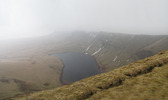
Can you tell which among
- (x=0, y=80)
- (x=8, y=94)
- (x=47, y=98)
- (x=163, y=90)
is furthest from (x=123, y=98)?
(x=0, y=80)

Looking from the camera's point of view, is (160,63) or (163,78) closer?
(163,78)

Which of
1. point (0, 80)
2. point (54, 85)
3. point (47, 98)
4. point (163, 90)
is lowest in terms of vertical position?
point (54, 85)

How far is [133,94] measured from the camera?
18.6 meters

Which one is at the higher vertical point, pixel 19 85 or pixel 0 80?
pixel 0 80

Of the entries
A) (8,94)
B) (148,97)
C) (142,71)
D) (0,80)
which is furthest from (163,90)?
(0,80)

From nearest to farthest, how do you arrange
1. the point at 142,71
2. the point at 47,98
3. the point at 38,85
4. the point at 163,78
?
the point at 163,78, the point at 47,98, the point at 142,71, the point at 38,85

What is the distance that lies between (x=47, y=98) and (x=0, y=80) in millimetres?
164840

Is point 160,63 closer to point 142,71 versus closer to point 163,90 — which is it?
point 142,71

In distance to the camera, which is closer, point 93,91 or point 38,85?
→ point 93,91

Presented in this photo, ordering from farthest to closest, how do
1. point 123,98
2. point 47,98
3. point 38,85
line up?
1. point 38,85
2. point 47,98
3. point 123,98

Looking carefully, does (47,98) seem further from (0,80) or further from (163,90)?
(0,80)

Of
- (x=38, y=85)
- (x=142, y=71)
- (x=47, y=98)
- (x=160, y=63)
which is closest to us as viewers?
(x=47, y=98)

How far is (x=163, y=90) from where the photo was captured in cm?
1781

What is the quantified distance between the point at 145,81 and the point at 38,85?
170506mm
